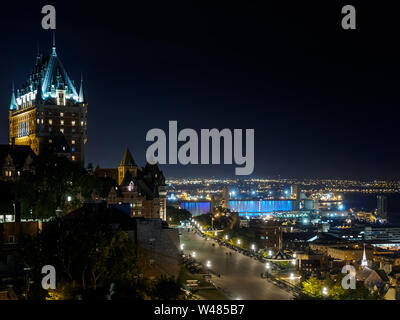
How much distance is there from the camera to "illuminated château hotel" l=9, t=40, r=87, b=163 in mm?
78875

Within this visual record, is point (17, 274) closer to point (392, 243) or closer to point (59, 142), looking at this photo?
point (59, 142)

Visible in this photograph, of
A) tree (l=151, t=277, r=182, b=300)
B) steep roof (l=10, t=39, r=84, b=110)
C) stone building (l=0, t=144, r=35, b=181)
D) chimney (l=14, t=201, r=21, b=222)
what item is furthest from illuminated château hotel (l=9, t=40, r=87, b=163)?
tree (l=151, t=277, r=182, b=300)

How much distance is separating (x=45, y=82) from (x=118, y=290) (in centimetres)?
6458

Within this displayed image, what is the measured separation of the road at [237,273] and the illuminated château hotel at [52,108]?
23874 millimetres

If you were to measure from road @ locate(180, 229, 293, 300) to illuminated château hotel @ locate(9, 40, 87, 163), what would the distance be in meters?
23.9

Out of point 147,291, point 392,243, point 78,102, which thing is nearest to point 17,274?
point 147,291

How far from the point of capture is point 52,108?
3140 inches

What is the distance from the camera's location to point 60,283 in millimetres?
24359

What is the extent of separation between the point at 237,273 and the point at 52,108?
43.7 metres

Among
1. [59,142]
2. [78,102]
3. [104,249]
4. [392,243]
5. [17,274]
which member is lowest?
[392,243]

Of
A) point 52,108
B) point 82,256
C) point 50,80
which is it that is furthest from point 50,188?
point 50,80

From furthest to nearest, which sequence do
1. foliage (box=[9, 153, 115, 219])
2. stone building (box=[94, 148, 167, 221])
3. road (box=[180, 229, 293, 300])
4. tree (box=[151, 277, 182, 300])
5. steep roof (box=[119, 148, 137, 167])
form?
steep roof (box=[119, 148, 137, 167])
stone building (box=[94, 148, 167, 221])
road (box=[180, 229, 293, 300])
foliage (box=[9, 153, 115, 219])
tree (box=[151, 277, 182, 300])

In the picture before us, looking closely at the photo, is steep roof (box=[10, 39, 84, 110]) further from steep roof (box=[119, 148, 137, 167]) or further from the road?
the road

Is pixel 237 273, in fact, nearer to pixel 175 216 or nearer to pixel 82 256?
pixel 82 256
